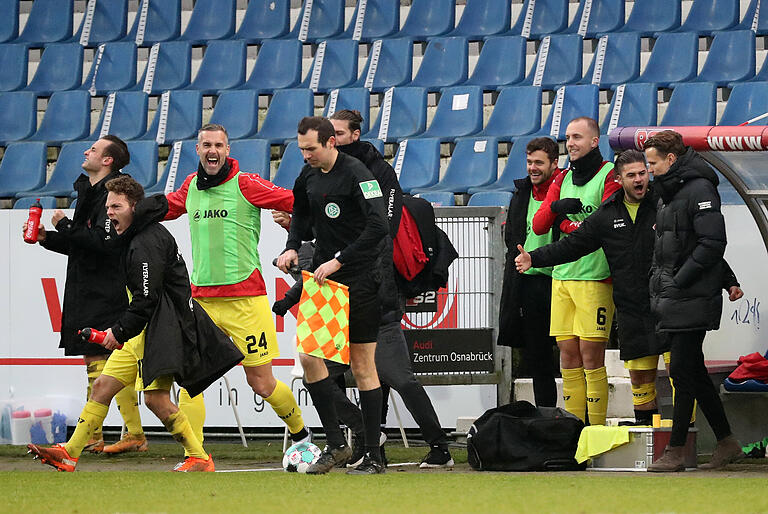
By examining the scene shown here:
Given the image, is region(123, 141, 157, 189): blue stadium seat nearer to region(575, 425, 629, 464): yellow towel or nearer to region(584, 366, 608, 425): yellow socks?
region(584, 366, 608, 425): yellow socks

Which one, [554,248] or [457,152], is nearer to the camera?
[554,248]

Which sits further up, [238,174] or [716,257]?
[238,174]

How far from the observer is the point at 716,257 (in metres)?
7.39

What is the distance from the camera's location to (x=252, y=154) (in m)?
14.2

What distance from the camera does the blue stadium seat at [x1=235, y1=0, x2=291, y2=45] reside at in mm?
16031

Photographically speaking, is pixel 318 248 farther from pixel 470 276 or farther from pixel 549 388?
pixel 470 276

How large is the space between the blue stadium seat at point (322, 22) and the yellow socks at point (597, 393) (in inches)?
332

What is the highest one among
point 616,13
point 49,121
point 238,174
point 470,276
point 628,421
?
point 616,13

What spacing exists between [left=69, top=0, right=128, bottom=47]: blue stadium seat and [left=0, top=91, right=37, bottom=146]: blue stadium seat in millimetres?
1170

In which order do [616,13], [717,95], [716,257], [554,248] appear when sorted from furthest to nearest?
[616,13] < [717,95] < [554,248] < [716,257]

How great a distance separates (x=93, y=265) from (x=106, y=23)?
8.59m

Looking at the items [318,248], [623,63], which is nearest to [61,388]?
[318,248]

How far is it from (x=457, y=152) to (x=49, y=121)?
5210 mm

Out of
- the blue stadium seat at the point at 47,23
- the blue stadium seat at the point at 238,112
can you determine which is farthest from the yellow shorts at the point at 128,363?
the blue stadium seat at the point at 47,23
